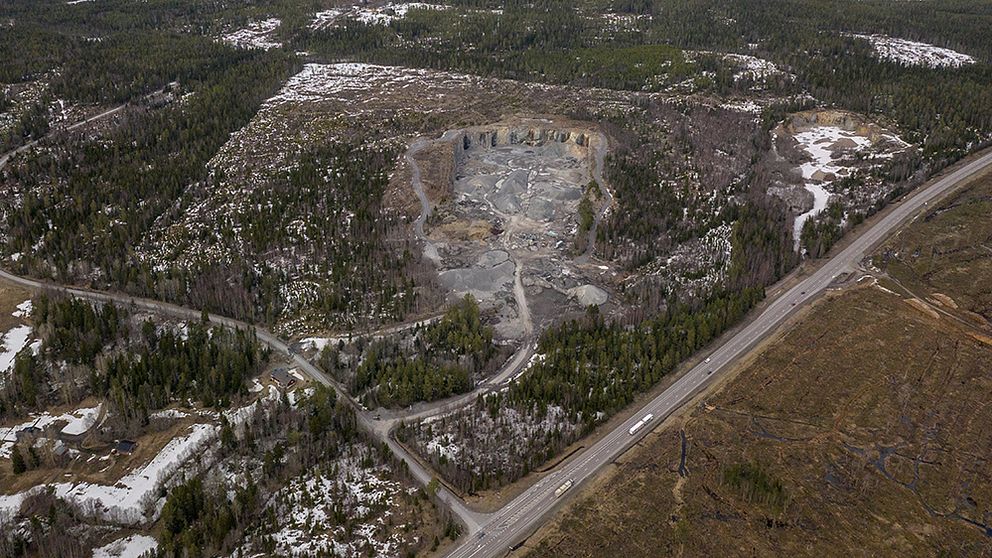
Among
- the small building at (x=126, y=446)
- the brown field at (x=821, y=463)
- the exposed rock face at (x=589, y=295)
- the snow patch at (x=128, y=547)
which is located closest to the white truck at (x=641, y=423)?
the brown field at (x=821, y=463)

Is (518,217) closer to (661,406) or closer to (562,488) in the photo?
(661,406)

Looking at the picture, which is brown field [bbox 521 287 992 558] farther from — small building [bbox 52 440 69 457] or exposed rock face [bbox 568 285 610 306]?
small building [bbox 52 440 69 457]

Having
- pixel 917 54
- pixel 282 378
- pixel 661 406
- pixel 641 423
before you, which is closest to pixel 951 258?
pixel 661 406

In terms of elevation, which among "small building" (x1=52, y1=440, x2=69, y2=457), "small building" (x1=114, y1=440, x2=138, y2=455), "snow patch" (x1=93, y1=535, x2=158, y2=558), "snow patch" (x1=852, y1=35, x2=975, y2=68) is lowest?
"snow patch" (x1=93, y1=535, x2=158, y2=558)

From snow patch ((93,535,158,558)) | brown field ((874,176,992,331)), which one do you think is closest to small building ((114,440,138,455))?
snow patch ((93,535,158,558))

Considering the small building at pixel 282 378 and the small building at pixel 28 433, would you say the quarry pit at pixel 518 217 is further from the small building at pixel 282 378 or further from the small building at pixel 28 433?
the small building at pixel 28 433

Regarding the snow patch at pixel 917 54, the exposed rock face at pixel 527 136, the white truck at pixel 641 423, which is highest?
the snow patch at pixel 917 54
